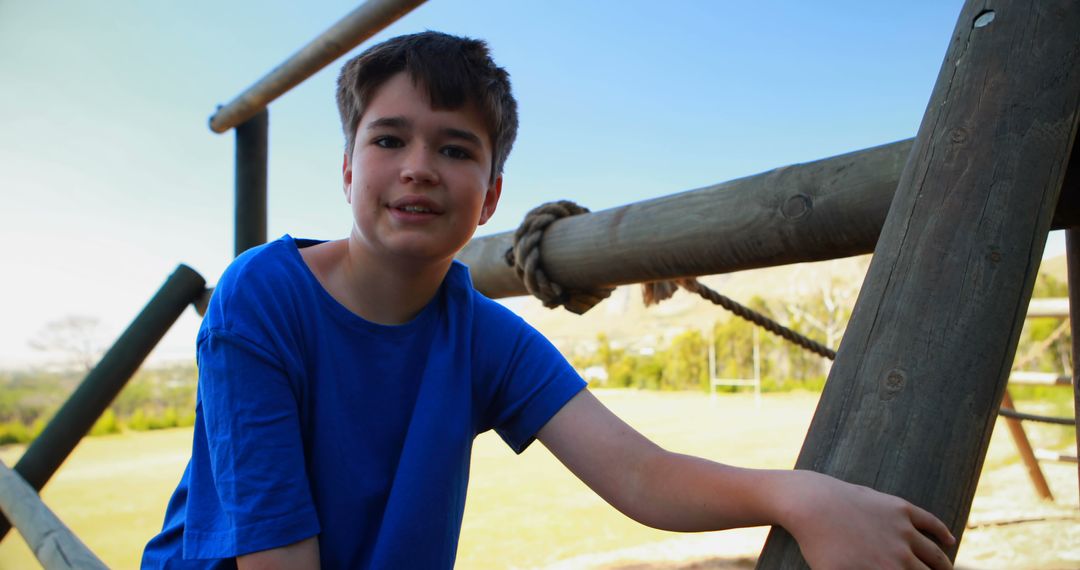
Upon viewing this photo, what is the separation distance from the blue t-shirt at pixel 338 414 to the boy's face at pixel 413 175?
0.11m

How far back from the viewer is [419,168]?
760mm

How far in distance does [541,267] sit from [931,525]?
1026mm

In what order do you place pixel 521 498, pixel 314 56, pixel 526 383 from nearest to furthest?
pixel 526 383
pixel 314 56
pixel 521 498

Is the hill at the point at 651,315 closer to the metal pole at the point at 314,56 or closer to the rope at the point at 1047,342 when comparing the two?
the rope at the point at 1047,342

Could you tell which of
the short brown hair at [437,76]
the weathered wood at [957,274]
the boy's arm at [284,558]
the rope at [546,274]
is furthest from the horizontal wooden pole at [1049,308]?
the boy's arm at [284,558]

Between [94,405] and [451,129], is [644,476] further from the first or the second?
[94,405]

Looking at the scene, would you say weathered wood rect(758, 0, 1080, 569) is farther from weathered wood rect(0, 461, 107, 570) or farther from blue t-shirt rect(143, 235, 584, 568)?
weathered wood rect(0, 461, 107, 570)

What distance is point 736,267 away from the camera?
1.17 metres

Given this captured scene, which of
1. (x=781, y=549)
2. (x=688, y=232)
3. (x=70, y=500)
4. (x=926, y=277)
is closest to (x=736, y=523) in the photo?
(x=781, y=549)

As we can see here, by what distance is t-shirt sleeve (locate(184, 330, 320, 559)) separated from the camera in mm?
685

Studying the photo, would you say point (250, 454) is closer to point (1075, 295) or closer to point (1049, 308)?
point (1075, 295)

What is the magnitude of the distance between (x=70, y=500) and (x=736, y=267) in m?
11.0

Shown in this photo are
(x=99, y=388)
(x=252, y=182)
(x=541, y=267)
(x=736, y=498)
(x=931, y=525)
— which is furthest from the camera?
(x=252, y=182)

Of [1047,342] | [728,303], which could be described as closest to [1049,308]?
[1047,342]
